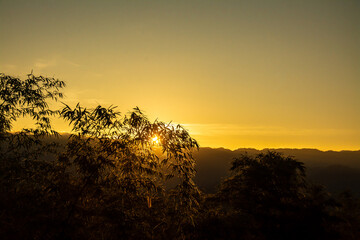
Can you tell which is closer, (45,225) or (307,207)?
(45,225)

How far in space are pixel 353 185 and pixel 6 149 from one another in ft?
714

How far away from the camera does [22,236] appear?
4957mm

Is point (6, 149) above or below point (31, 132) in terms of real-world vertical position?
below

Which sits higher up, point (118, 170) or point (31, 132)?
point (31, 132)

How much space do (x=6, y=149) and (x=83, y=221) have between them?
474 centimetres

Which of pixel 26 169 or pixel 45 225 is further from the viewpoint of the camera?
pixel 26 169

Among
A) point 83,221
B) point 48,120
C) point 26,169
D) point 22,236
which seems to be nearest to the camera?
point 22,236

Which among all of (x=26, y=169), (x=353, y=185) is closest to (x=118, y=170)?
(x=26, y=169)

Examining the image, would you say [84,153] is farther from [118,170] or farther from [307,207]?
[307,207]

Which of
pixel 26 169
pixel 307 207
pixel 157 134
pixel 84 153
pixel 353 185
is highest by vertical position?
pixel 157 134

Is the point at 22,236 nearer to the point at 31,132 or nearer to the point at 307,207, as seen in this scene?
the point at 31,132

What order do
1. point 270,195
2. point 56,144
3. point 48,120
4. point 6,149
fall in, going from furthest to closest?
point 270,195 → point 56,144 → point 48,120 → point 6,149

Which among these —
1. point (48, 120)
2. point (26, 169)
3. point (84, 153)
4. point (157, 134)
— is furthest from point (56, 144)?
point (157, 134)

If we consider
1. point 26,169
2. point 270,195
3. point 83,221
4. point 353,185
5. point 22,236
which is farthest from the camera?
point 353,185
